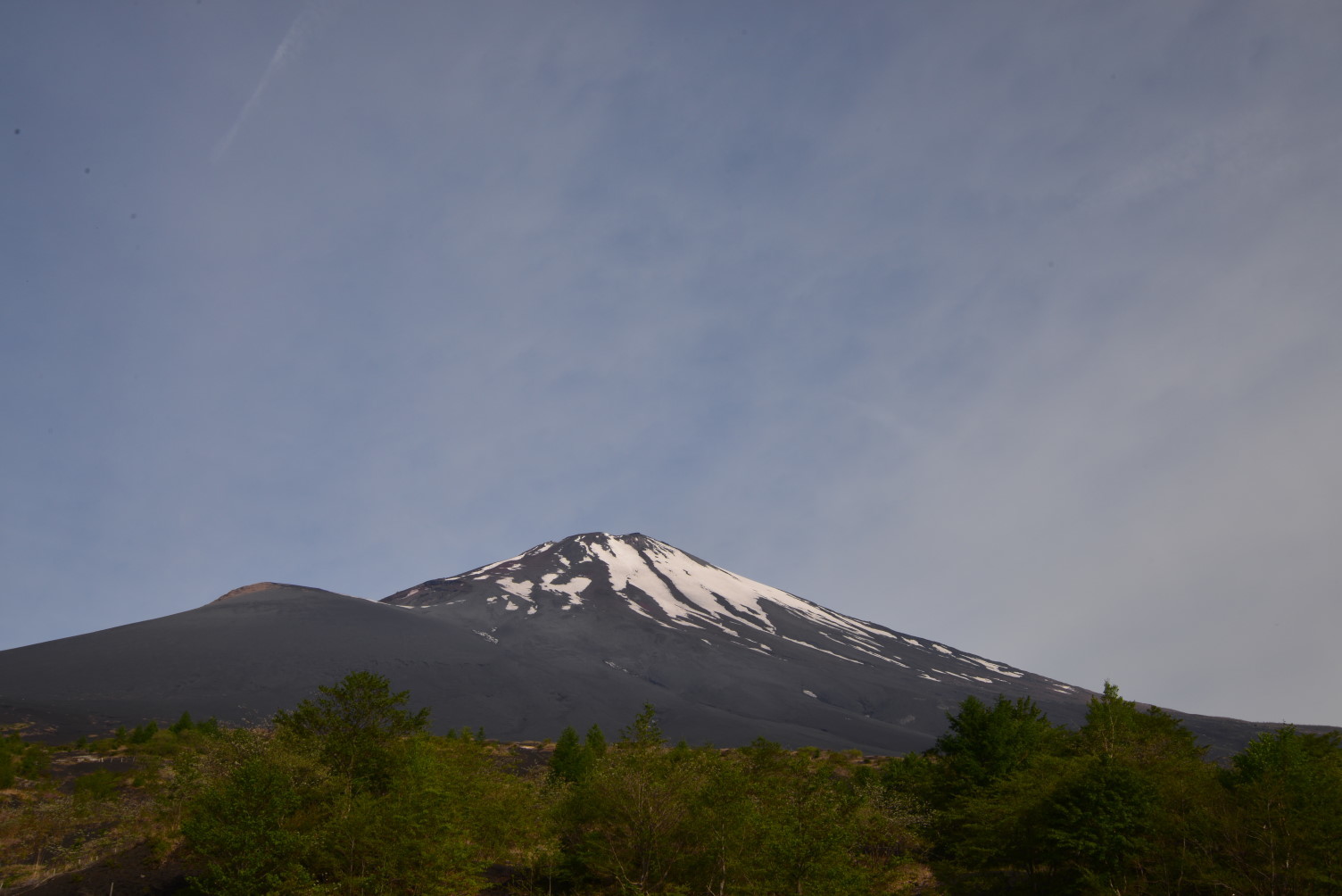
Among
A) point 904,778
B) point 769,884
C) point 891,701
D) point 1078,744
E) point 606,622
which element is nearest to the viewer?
Answer: point 769,884

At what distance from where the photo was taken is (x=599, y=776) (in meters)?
33.8

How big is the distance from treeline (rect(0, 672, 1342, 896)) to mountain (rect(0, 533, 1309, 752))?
6119 centimetres

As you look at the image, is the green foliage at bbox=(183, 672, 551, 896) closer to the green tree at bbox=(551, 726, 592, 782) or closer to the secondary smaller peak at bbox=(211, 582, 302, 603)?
the green tree at bbox=(551, 726, 592, 782)

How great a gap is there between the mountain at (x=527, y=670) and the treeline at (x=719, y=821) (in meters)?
61.2

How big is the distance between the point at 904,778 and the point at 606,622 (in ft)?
401

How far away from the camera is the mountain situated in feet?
341

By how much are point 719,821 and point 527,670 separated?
100 meters

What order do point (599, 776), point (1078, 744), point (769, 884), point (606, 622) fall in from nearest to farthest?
point (769, 884), point (599, 776), point (1078, 744), point (606, 622)

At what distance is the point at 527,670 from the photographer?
411 ft

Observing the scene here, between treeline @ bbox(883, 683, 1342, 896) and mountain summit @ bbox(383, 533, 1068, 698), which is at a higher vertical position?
mountain summit @ bbox(383, 533, 1068, 698)

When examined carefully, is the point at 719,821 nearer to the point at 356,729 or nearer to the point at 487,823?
the point at 487,823

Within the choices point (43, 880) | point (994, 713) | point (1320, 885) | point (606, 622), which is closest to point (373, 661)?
point (606, 622)

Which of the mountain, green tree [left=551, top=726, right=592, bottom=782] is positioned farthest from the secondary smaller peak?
green tree [left=551, top=726, right=592, bottom=782]

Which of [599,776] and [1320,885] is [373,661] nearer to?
[599,776]
